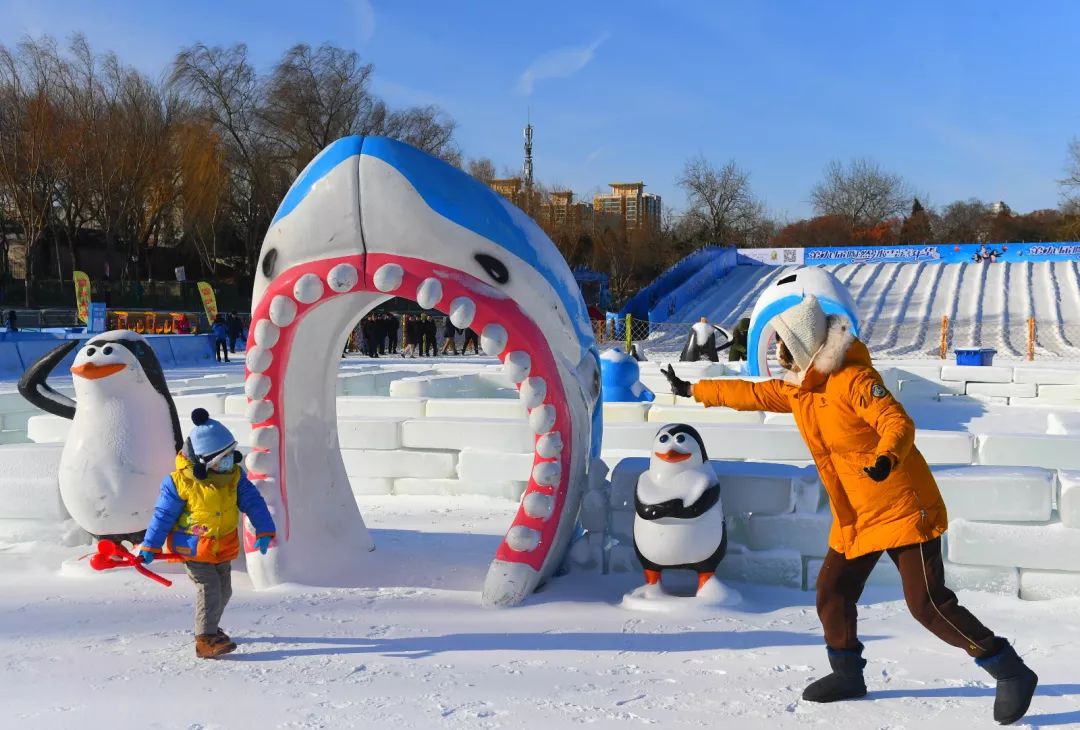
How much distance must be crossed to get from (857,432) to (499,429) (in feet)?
11.0

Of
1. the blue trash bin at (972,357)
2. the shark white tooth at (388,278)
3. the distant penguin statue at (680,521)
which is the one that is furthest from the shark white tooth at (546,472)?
the blue trash bin at (972,357)

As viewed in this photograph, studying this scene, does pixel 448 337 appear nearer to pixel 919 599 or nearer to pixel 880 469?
pixel 919 599

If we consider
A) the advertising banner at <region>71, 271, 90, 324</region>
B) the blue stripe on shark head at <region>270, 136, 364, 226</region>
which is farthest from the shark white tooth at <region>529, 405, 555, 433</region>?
the advertising banner at <region>71, 271, 90, 324</region>

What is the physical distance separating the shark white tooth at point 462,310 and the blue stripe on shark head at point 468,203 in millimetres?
316

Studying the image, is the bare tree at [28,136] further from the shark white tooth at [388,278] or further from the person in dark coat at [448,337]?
the shark white tooth at [388,278]

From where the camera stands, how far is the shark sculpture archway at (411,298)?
4.02 m

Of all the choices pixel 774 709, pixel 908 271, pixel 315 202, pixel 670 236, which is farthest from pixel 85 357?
pixel 670 236

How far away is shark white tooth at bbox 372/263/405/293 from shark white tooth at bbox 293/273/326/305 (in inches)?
10.8

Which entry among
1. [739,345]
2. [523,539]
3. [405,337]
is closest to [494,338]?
[523,539]

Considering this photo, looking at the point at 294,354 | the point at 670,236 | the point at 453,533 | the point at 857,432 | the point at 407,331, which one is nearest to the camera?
the point at 857,432

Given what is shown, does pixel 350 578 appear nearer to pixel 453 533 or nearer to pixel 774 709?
pixel 453 533

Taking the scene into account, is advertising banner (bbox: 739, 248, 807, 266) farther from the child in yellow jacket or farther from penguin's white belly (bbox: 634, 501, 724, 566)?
the child in yellow jacket

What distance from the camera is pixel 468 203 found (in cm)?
411

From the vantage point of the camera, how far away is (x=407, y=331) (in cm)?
2264
